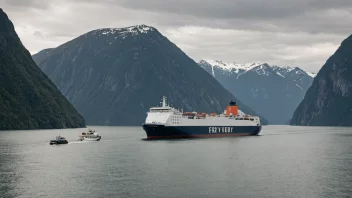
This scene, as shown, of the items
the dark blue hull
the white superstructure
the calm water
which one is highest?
the white superstructure

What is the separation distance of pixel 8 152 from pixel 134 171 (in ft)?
157

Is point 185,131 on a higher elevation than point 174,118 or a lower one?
lower

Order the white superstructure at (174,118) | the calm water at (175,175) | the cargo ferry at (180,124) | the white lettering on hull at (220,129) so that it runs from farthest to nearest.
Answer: the white lettering on hull at (220,129) → the cargo ferry at (180,124) → the white superstructure at (174,118) → the calm water at (175,175)

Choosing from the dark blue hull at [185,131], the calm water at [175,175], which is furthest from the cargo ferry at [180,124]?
the calm water at [175,175]

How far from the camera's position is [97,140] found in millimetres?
167500

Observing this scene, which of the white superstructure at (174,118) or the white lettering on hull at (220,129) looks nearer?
the white superstructure at (174,118)

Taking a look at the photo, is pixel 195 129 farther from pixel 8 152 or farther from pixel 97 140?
pixel 8 152

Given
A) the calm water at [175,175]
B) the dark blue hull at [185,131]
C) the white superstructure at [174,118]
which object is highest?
the white superstructure at [174,118]

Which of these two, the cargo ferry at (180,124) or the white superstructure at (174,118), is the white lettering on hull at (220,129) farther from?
the white superstructure at (174,118)

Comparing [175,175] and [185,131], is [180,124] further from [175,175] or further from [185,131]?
[175,175]

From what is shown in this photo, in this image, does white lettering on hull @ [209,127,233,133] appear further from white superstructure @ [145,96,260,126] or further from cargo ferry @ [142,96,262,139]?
white superstructure @ [145,96,260,126]

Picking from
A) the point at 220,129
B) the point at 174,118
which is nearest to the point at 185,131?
the point at 174,118

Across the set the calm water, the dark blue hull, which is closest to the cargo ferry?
the dark blue hull

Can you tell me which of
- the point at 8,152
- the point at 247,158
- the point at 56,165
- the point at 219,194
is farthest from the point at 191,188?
the point at 8,152
